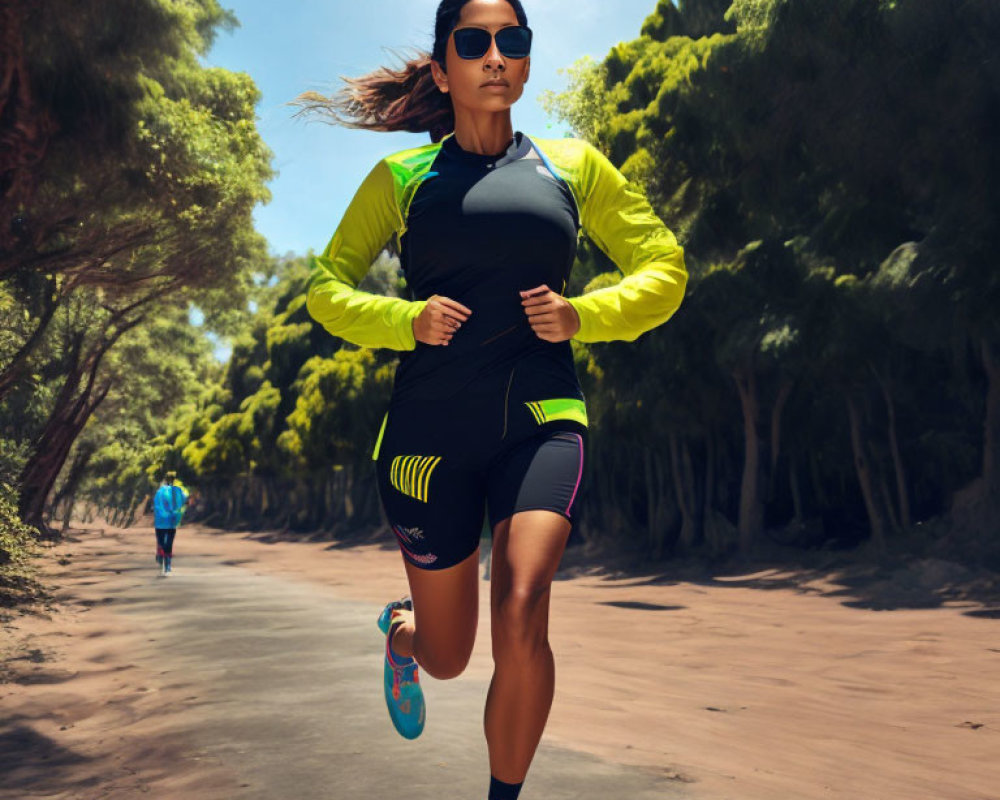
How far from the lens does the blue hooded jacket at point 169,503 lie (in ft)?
70.6

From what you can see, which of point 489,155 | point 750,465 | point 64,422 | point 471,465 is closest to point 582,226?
point 489,155

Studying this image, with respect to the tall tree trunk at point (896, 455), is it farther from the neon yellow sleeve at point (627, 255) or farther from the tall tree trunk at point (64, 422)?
the neon yellow sleeve at point (627, 255)

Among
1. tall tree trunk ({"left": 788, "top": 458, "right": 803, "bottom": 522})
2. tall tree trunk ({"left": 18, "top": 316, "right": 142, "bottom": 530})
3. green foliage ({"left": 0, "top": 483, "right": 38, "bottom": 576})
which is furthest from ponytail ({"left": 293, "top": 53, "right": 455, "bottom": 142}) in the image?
tall tree trunk ({"left": 788, "top": 458, "right": 803, "bottom": 522})

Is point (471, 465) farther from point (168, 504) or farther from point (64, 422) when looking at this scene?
point (64, 422)

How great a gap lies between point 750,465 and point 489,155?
2229 centimetres

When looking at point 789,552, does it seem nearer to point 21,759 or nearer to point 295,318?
point 21,759

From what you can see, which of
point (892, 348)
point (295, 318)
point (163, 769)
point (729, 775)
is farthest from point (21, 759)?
point (295, 318)

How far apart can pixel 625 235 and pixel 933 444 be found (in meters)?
21.8

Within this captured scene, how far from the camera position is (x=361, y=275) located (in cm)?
379

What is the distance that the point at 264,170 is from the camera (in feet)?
71.3

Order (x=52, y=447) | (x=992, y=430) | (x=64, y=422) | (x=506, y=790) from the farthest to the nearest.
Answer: (x=52, y=447) → (x=64, y=422) → (x=992, y=430) → (x=506, y=790)

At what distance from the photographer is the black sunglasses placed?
350cm

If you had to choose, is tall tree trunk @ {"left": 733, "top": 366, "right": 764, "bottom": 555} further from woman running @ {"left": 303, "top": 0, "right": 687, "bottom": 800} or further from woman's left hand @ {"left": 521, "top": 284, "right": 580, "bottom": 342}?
woman's left hand @ {"left": 521, "top": 284, "right": 580, "bottom": 342}

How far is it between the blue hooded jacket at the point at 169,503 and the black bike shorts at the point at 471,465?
1887 centimetres
